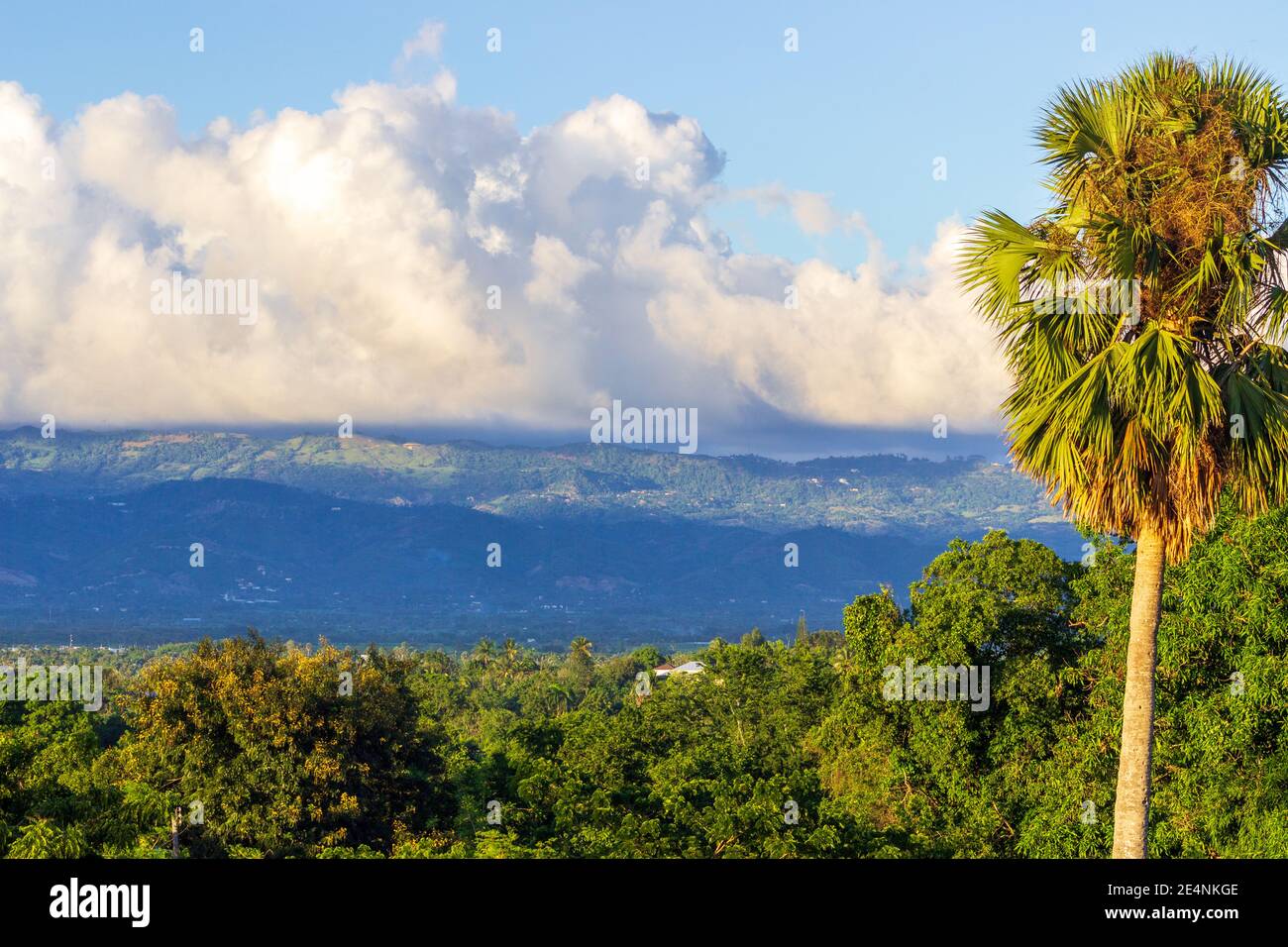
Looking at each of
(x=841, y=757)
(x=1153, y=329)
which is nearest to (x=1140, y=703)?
(x=1153, y=329)

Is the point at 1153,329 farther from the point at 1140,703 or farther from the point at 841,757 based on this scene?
the point at 841,757

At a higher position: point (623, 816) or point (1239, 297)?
point (1239, 297)

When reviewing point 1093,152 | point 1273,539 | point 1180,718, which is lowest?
point 1180,718

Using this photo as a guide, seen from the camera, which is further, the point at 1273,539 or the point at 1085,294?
the point at 1273,539

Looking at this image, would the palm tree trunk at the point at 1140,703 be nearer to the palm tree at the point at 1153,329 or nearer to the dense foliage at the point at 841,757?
the palm tree at the point at 1153,329

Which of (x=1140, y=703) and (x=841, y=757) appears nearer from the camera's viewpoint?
(x=1140, y=703)

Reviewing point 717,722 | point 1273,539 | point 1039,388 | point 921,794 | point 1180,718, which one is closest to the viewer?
point 1039,388
